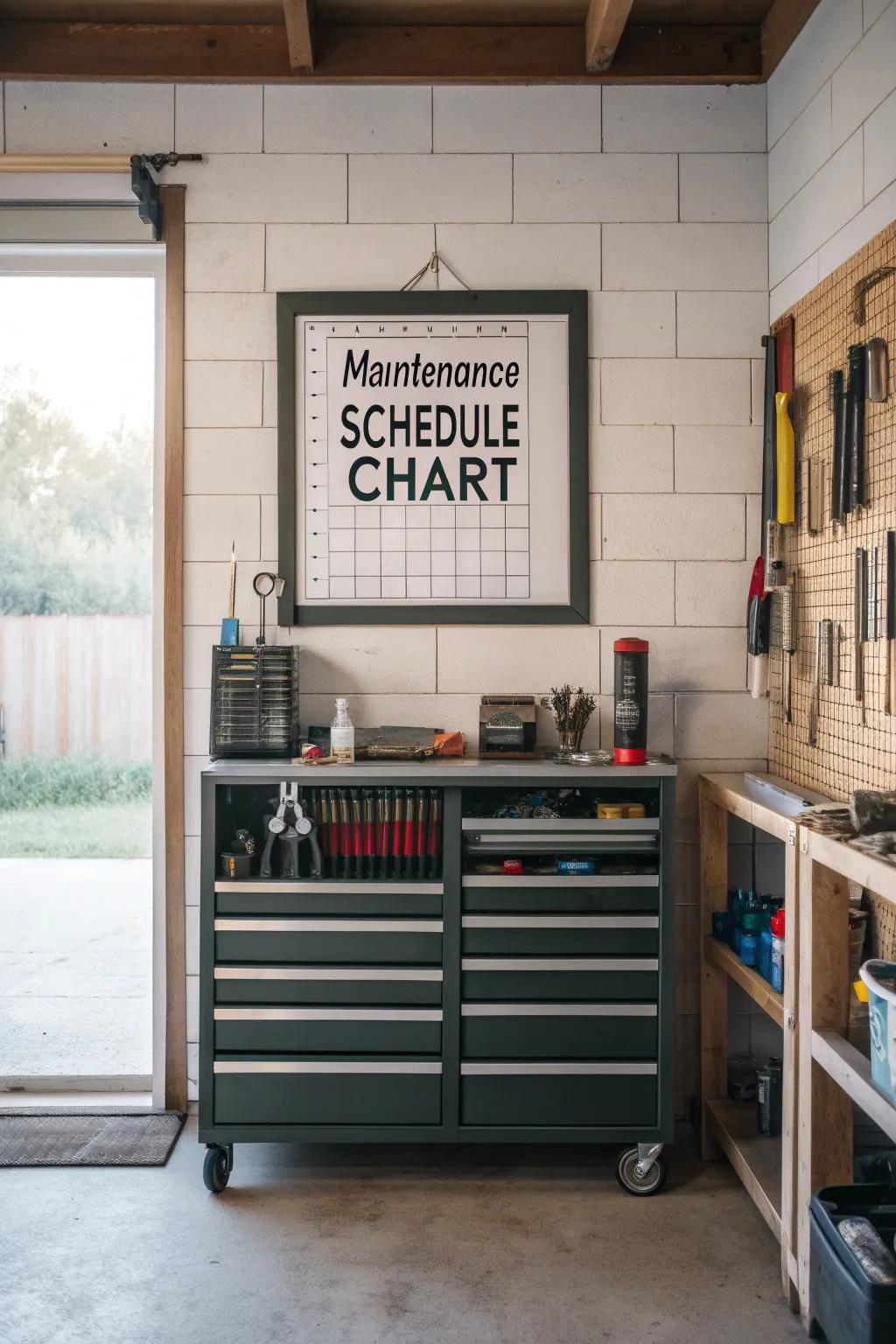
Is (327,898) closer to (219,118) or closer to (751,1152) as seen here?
(751,1152)

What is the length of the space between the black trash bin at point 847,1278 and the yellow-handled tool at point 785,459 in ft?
5.67

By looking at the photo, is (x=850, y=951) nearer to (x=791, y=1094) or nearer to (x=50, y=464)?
(x=791, y=1094)

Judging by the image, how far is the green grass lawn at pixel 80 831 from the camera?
3.33 m

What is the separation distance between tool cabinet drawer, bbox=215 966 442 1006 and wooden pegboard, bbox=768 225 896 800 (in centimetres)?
118

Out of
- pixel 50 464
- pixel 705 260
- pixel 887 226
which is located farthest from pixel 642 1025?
pixel 50 464

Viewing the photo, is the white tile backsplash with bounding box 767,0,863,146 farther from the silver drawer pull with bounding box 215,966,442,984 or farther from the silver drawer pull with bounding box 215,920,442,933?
the silver drawer pull with bounding box 215,966,442,984

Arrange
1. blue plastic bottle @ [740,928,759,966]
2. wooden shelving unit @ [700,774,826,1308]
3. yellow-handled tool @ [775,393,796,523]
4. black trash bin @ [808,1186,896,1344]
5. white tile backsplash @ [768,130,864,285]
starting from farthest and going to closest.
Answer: yellow-handled tool @ [775,393,796,523] < blue plastic bottle @ [740,928,759,966] < white tile backsplash @ [768,130,864,285] < wooden shelving unit @ [700,774,826,1308] < black trash bin @ [808,1186,896,1344]

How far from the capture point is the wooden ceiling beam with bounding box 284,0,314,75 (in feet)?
9.00

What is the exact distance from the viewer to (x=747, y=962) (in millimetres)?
2645

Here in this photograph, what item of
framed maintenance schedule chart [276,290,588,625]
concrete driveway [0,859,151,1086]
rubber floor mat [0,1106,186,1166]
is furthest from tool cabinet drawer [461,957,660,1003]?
concrete driveway [0,859,151,1086]

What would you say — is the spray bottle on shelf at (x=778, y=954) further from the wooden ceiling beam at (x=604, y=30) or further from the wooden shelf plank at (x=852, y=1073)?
the wooden ceiling beam at (x=604, y=30)

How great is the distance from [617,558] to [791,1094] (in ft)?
5.20

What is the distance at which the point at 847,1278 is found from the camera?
175 centimetres

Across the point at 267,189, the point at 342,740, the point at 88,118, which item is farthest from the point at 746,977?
the point at 88,118
